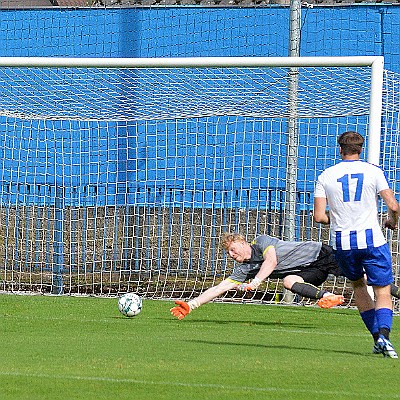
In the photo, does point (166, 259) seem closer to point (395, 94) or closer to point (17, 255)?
point (17, 255)

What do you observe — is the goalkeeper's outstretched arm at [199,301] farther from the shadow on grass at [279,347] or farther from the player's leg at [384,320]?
the player's leg at [384,320]

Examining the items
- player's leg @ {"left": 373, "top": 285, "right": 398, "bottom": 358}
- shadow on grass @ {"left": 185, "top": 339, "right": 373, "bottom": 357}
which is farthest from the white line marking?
shadow on grass @ {"left": 185, "top": 339, "right": 373, "bottom": 357}

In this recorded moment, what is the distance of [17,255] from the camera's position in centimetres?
1794

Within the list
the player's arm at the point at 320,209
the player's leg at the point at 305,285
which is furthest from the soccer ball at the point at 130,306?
the player's arm at the point at 320,209

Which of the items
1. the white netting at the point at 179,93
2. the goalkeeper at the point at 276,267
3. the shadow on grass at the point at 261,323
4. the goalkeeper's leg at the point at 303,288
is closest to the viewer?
the goalkeeper at the point at 276,267

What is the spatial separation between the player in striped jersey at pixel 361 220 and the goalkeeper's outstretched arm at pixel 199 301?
7.75ft

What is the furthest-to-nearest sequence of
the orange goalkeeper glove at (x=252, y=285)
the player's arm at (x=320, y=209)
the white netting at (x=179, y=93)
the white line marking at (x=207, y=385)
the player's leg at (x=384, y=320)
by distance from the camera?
the white netting at (x=179, y=93)
the orange goalkeeper glove at (x=252, y=285)
the player's arm at (x=320, y=209)
the player's leg at (x=384, y=320)
the white line marking at (x=207, y=385)

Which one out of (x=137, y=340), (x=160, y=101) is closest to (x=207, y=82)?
(x=160, y=101)

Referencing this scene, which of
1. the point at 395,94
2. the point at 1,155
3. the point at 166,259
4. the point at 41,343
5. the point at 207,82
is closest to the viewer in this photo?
the point at 41,343

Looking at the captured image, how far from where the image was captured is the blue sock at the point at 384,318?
28.7 feet

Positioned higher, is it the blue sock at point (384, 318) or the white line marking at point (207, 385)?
the blue sock at point (384, 318)

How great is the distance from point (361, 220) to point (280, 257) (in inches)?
138

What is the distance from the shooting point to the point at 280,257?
488 inches

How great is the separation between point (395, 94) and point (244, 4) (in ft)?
17.1
